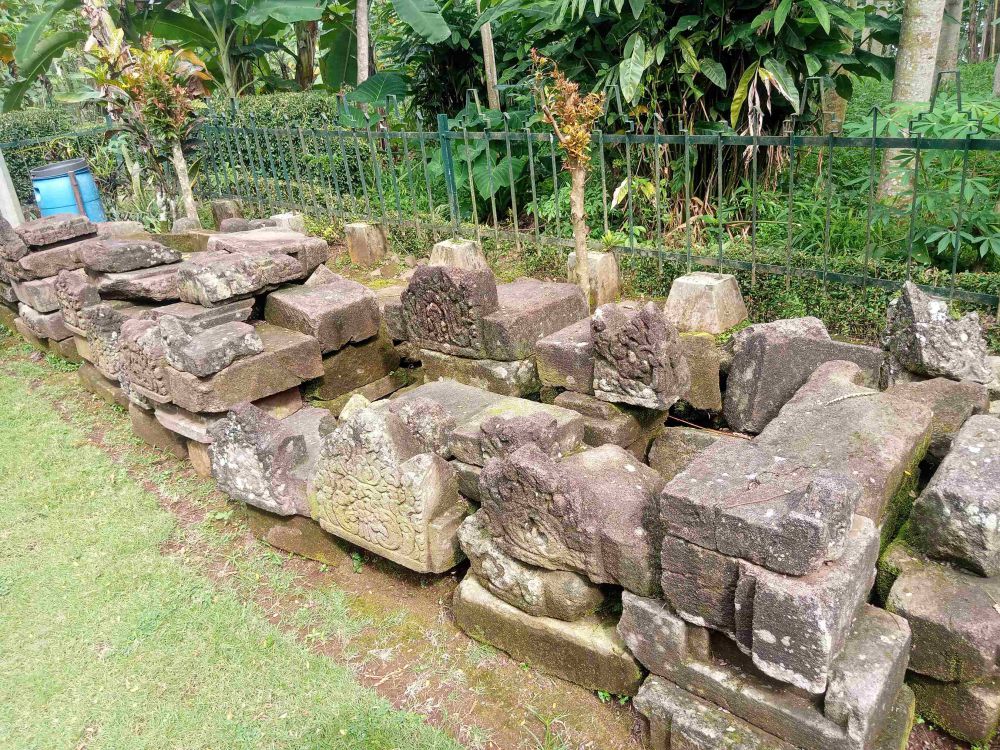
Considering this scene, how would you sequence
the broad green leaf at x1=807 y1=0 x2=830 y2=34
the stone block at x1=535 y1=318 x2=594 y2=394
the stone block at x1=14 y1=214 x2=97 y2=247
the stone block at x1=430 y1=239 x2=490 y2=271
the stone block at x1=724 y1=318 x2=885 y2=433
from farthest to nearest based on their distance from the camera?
the stone block at x1=14 y1=214 x2=97 y2=247 → the stone block at x1=430 y1=239 x2=490 y2=271 → the broad green leaf at x1=807 y1=0 x2=830 y2=34 → the stone block at x1=535 y1=318 x2=594 y2=394 → the stone block at x1=724 y1=318 x2=885 y2=433

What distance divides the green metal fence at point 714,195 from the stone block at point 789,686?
7.41 ft

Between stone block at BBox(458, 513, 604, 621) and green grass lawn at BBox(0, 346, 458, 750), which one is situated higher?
stone block at BBox(458, 513, 604, 621)

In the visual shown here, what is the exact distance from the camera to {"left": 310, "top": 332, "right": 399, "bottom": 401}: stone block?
434cm

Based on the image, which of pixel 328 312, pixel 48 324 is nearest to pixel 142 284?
pixel 328 312

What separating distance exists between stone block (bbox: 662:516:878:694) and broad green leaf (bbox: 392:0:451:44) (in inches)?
296

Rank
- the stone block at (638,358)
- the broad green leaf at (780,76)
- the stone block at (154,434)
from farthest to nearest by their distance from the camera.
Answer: the broad green leaf at (780,76)
the stone block at (154,434)
the stone block at (638,358)

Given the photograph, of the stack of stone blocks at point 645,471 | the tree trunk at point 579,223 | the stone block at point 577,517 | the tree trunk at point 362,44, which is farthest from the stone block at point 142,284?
the tree trunk at point 362,44

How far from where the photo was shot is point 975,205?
443 centimetres

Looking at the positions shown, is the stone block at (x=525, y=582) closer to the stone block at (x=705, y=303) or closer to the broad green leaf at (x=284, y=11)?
the stone block at (x=705, y=303)

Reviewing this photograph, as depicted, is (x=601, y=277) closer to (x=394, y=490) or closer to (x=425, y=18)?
(x=394, y=490)

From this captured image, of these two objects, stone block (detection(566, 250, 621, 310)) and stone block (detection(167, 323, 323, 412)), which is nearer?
stone block (detection(167, 323, 323, 412))

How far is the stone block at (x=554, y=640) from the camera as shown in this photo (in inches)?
95.7

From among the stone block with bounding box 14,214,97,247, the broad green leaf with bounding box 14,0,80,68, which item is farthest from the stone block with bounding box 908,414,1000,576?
the broad green leaf with bounding box 14,0,80,68

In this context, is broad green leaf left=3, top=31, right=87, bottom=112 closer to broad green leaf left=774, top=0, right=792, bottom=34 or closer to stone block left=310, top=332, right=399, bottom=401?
stone block left=310, top=332, right=399, bottom=401
